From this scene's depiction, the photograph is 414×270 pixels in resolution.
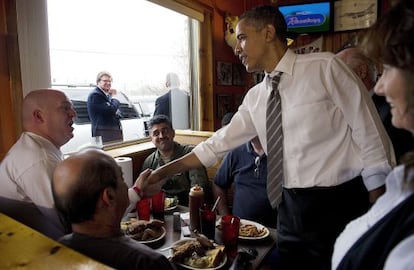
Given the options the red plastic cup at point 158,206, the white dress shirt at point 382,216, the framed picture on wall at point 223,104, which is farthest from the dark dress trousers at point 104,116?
the white dress shirt at point 382,216

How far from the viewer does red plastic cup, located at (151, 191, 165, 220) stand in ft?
5.65

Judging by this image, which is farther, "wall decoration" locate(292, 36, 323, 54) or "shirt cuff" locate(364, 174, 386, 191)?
"wall decoration" locate(292, 36, 323, 54)

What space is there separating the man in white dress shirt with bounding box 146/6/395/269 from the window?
5.14 feet

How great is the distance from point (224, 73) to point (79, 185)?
3.37m

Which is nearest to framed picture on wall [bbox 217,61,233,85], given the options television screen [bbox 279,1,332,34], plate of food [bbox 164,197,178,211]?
television screen [bbox 279,1,332,34]

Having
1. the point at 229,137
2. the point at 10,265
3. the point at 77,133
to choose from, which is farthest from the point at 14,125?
the point at 10,265

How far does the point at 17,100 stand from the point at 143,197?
0.95 metres

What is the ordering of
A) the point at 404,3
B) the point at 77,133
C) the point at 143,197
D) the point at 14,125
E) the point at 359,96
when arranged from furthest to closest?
the point at 77,133 → the point at 14,125 → the point at 143,197 → the point at 359,96 → the point at 404,3

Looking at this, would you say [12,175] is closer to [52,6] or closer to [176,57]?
[52,6]

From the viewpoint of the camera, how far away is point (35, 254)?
2.45 feet

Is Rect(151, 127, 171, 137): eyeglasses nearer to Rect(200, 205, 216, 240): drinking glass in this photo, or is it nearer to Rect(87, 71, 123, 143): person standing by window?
A: Rect(87, 71, 123, 143): person standing by window

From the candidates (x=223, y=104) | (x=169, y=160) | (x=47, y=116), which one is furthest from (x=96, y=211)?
(x=223, y=104)

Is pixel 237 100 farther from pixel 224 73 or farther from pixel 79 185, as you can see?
pixel 79 185

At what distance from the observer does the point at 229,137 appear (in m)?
1.69
